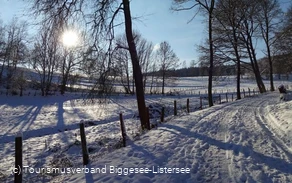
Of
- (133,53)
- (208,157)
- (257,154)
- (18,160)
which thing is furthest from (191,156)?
(133,53)

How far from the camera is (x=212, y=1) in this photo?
21812 mm

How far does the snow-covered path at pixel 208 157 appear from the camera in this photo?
16.1ft

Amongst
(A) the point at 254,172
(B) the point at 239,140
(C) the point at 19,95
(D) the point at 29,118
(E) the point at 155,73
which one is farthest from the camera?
(E) the point at 155,73

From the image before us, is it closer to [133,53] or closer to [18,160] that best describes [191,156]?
[18,160]

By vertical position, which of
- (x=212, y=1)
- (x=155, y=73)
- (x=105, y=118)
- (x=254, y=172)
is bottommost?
(x=105, y=118)

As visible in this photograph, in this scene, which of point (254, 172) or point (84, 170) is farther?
point (84, 170)

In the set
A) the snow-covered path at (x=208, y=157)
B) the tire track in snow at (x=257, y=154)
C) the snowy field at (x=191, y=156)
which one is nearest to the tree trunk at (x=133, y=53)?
the snowy field at (x=191, y=156)

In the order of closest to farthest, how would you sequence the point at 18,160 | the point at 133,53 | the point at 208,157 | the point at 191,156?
the point at 18,160
the point at 208,157
the point at 191,156
the point at 133,53

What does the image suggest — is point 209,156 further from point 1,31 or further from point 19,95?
point 1,31

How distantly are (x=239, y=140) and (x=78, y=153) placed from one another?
617cm

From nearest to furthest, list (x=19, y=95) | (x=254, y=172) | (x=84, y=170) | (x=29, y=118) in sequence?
(x=254, y=172) < (x=84, y=170) < (x=29, y=118) < (x=19, y=95)

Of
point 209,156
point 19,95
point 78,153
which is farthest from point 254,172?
point 19,95

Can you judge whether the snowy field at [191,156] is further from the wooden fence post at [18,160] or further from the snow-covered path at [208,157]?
the wooden fence post at [18,160]

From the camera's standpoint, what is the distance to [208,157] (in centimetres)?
601
